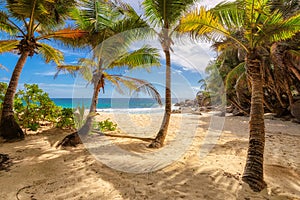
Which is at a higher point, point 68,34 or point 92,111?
point 68,34

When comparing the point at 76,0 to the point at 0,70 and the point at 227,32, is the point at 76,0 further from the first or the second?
the point at 227,32

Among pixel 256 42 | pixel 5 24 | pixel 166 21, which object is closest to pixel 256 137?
pixel 256 42

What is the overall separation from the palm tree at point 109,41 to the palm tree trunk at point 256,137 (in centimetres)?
343

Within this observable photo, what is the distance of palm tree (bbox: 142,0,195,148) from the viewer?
559 centimetres

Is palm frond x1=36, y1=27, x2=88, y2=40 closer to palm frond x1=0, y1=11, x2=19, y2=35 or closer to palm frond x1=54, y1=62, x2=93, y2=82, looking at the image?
palm frond x1=0, y1=11, x2=19, y2=35

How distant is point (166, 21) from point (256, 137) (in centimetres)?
419

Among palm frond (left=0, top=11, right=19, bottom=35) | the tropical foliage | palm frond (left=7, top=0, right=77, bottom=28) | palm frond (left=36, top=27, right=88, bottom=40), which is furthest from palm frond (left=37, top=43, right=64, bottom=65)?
the tropical foliage

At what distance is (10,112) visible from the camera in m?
6.10

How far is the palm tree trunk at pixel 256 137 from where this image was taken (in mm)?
3559

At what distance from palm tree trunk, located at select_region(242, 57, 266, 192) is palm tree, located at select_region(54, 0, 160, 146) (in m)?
3.43

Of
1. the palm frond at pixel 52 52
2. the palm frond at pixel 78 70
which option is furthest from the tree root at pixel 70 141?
the palm frond at pixel 52 52

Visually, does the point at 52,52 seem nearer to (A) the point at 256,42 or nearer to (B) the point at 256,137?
(A) the point at 256,42

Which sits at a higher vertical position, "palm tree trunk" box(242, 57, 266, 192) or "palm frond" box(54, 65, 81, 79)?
"palm frond" box(54, 65, 81, 79)

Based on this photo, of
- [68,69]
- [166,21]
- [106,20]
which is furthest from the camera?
[68,69]
